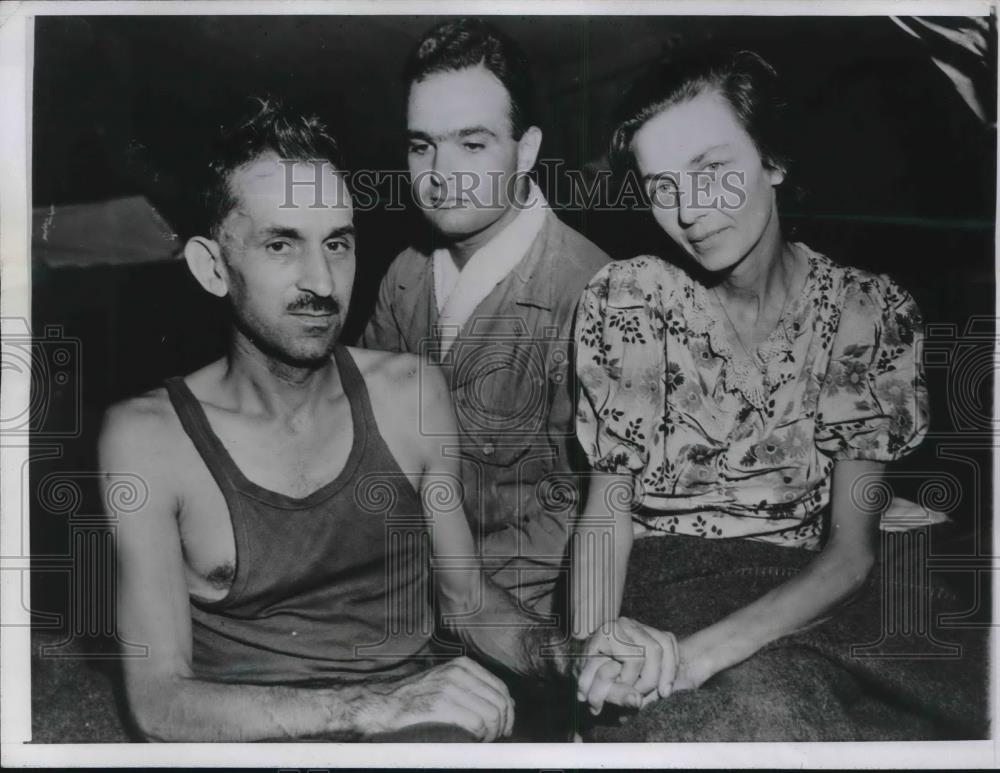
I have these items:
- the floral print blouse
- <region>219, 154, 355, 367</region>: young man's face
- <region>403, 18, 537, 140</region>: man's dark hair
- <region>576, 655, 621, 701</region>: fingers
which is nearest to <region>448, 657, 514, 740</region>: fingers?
<region>576, 655, 621, 701</region>: fingers

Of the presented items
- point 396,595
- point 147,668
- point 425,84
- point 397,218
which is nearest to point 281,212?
point 397,218

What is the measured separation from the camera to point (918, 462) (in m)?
3.87

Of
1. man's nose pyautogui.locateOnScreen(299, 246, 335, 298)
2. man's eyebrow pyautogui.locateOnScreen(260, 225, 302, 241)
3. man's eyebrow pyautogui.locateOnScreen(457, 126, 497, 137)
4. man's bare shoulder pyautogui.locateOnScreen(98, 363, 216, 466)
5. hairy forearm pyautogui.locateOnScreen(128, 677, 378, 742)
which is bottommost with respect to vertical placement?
hairy forearm pyautogui.locateOnScreen(128, 677, 378, 742)

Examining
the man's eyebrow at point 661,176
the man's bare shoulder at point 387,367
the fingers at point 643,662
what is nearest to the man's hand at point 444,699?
the fingers at point 643,662

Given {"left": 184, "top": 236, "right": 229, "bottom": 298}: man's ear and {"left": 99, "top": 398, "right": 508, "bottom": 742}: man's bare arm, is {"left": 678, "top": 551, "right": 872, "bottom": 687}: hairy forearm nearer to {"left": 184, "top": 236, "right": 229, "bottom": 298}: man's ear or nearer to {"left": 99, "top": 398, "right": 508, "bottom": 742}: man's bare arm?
{"left": 99, "top": 398, "right": 508, "bottom": 742}: man's bare arm

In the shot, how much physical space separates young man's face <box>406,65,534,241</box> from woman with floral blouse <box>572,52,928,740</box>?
422mm

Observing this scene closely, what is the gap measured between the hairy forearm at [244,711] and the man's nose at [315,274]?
138 cm

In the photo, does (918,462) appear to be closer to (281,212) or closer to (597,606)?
(597,606)

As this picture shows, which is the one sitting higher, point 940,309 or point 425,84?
point 425,84

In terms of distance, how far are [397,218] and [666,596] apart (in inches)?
64.2

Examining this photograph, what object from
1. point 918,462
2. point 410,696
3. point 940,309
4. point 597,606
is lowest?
point 410,696

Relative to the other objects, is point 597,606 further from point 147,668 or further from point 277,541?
point 147,668

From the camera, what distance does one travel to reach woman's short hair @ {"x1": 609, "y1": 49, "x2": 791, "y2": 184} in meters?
3.79

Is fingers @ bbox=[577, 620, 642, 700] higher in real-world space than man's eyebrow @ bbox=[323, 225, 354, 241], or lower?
lower
